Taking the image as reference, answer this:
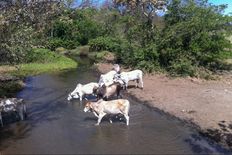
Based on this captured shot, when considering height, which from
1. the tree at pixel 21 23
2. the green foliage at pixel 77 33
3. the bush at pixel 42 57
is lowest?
the bush at pixel 42 57

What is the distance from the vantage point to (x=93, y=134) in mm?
16547

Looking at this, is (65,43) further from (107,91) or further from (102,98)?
(102,98)

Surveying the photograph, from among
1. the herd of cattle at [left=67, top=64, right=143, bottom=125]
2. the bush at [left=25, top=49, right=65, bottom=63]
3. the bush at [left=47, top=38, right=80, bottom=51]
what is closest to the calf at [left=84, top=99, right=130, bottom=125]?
the herd of cattle at [left=67, top=64, right=143, bottom=125]

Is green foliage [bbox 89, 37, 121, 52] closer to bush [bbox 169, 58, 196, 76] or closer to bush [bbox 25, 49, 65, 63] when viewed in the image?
bush [bbox 25, 49, 65, 63]

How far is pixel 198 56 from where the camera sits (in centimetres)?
3238

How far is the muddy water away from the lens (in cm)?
1491

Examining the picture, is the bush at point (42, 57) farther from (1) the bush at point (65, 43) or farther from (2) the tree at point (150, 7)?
(1) the bush at point (65, 43)

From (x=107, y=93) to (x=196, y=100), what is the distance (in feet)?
15.5

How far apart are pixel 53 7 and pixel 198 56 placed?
64.0ft

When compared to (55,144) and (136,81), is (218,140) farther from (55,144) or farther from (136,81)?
(136,81)

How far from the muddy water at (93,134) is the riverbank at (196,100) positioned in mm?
638

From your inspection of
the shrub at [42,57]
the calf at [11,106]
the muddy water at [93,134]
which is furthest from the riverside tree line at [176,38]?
the shrub at [42,57]

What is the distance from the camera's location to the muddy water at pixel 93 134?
Answer: 48.9ft

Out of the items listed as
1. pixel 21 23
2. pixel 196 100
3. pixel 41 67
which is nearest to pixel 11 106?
pixel 21 23
